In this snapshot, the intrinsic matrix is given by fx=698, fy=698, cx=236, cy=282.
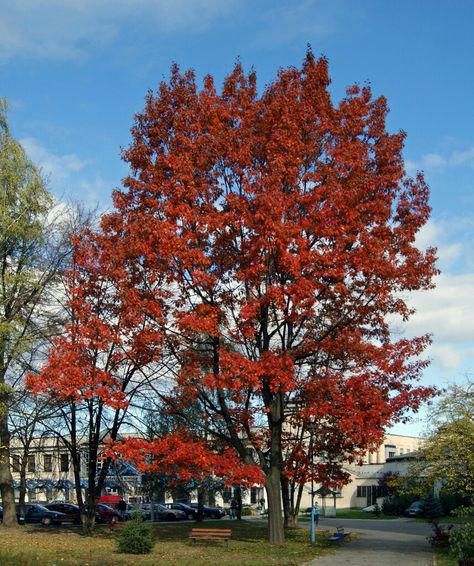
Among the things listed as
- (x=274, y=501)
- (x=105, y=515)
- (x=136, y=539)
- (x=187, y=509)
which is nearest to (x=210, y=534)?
(x=274, y=501)

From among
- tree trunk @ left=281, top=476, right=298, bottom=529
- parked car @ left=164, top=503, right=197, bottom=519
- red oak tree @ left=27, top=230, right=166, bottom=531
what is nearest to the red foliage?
red oak tree @ left=27, top=230, right=166, bottom=531

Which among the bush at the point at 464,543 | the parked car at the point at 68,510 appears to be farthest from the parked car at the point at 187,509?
the bush at the point at 464,543

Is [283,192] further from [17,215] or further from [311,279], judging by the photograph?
[17,215]

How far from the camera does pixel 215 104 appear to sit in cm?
2109

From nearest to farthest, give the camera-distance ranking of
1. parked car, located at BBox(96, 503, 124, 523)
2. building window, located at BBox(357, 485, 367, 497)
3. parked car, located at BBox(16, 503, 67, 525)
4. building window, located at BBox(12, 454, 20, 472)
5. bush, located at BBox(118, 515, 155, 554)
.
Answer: bush, located at BBox(118, 515, 155, 554) → building window, located at BBox(12, 454, 20, 472) → parked car, located at BBox(16, 503, 67, 525) → parked car, located at BBox(96, 503, 124, 523) → building window, located at BBox(357, 485, 367, 497)

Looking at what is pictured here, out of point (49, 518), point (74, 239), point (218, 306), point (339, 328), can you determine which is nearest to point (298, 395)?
point (339, 328)

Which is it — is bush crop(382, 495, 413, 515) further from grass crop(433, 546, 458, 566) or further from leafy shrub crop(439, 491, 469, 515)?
grass crop(433, 546, 458, 566)

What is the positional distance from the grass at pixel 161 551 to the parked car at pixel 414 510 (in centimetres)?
2204

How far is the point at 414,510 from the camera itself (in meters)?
47.3

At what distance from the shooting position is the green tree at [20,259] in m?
25.7

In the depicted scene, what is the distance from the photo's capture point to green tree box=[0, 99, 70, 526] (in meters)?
25.7

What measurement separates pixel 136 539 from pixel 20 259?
41.7 ft

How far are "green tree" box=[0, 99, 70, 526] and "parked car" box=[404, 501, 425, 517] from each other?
28.8 metres

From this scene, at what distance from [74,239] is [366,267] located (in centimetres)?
1032
